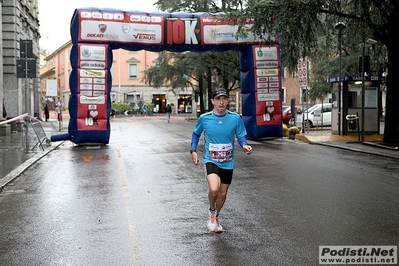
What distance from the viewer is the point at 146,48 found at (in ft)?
70.5

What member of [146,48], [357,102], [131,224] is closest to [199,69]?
[357,102]

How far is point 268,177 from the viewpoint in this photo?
433 inches

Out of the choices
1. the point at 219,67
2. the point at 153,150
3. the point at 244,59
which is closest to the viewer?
the point at 153,150

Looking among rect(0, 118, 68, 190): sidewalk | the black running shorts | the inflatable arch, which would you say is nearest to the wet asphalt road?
rect(0, 118, 68, 190): sidewalk

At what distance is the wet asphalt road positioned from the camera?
559cm

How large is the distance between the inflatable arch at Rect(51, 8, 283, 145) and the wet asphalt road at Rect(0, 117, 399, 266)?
23.1ft

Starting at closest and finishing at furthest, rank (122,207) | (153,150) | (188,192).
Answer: (122,207) < (188,192) < (153,150)

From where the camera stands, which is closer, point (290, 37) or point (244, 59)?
point (290, 37)

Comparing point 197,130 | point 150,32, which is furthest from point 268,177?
point 150,32

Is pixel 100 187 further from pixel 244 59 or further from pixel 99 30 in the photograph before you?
pixel 244 59

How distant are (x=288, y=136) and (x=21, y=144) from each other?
11.4 m

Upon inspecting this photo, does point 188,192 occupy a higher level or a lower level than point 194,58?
lower
